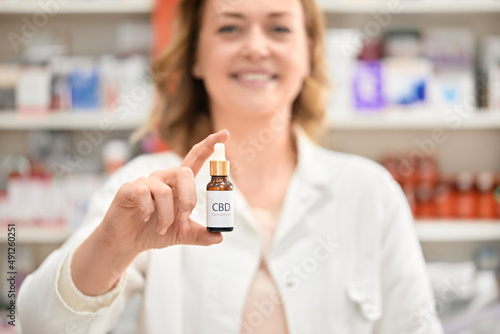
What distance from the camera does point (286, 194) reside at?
3.79ft

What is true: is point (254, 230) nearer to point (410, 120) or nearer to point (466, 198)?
point (410, 120)

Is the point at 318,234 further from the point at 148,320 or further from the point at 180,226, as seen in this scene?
the point at 180,226

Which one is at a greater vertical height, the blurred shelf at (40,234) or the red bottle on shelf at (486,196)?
the red bottle on shelf at (486,196)

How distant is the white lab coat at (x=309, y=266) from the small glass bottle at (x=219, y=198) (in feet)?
1.17

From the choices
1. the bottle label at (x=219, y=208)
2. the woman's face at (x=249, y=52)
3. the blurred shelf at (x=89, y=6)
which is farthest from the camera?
the blurred shelf at (x=89, y=6)

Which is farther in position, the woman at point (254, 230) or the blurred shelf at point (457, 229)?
the blurred shelf at point (457, 229)

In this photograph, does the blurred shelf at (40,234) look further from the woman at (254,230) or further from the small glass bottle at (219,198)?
the small glass bottle at (219,198)

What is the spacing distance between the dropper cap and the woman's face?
303mm

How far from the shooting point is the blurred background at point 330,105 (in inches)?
96.0

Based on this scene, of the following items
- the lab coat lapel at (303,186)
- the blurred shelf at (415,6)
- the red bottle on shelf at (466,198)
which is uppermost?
the blurred shelf at (415,6)

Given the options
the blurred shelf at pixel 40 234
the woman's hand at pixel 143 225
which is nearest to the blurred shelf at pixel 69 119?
the blurred shelf at pixel 40 234

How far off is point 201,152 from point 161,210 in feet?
0.26

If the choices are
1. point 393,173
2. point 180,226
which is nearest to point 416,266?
point 180,226

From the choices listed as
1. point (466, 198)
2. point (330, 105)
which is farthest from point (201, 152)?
point (466, 198)
